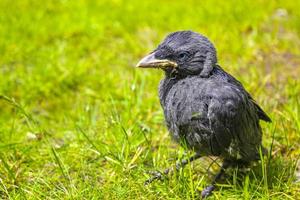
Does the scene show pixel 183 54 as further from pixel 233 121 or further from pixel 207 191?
pixel 207 191

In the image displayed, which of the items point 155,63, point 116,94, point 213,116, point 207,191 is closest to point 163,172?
point 207,191

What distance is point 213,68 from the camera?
149 inches

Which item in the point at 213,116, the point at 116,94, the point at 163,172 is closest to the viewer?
the point at 213,116

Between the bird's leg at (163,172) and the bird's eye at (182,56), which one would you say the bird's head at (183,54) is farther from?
the bird's leg at (163,172)

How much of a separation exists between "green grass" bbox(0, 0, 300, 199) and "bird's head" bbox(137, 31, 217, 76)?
530mm

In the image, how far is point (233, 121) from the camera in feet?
11.8

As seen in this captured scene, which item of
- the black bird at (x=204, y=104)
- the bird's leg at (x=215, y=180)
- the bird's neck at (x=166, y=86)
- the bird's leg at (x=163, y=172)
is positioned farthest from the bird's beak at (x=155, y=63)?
the bird's leg at (x=215, y=180)

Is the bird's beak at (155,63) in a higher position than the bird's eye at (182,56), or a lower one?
lower

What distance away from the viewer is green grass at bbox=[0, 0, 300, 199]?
12.3 ft

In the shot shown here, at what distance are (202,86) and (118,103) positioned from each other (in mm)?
1768

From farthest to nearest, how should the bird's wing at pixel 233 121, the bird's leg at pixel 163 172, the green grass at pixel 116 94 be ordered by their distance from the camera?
the green grass at pixel 116 94
the bird's leg at pixel 163 172
the bird's wing at pixel 233 121

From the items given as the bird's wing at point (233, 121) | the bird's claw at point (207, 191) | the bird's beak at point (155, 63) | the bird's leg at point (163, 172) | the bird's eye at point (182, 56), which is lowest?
the bird's claw at point (207, 191)

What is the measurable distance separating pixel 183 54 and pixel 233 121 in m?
0.56

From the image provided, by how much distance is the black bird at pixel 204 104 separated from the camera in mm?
3570
